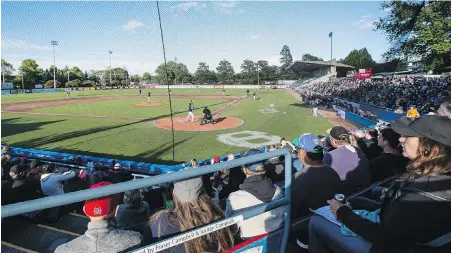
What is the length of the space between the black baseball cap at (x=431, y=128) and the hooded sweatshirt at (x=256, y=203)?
1.17 meters

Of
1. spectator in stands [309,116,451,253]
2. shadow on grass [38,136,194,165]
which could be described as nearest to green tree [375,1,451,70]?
shadow on grass [38,136,194,165]

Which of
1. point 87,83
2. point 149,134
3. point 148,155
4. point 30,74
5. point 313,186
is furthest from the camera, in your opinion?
point 87,83

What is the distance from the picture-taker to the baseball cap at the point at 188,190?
206cm

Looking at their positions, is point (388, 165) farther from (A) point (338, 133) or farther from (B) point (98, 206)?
(B) point (98, 206)

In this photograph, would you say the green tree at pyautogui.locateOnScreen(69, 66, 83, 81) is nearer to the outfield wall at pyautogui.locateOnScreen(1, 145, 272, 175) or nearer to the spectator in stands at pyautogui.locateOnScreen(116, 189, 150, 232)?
the outfield wall at pyautogui.locateOnScreen(1, 145, 272, 175)

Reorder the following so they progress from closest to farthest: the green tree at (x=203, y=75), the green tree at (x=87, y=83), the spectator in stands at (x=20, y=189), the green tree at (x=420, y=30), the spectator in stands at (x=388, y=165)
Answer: the spectator in stands at (x=388, y=165)
the spectator in stands at (x=20, y=189)
the green tree at (x=420, y=30)
the green tree at (x=203, y=75)
the green tree at (x=87, y=83)

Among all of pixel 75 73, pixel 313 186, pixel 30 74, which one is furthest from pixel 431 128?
pixel 75 73

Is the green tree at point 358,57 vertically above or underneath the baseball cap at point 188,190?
above

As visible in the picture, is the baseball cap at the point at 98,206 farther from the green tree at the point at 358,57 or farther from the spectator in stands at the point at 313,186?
the green tree at the point at 358,57

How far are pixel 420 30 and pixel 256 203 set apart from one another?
1187 inches

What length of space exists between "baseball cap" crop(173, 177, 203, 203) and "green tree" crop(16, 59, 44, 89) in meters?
63.0

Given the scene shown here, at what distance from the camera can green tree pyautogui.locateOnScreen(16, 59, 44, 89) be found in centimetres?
5326

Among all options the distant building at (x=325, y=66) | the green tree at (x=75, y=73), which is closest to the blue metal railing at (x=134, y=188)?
the distant building at (x=325, y=66)

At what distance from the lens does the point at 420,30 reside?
25547mm
